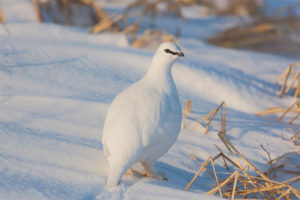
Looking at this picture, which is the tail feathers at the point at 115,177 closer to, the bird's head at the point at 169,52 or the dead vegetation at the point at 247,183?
the dead vegetation at the point at 247,183

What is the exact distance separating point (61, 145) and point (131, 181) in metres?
0.38

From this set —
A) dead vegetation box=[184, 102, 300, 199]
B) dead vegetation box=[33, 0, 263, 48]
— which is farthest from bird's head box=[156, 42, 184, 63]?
dead vegetation box=[33, 0, 263, 48]

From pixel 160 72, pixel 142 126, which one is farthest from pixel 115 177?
pixel 160 72

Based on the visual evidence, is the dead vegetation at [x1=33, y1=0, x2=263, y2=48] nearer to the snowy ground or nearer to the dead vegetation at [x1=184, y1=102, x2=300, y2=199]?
the snowy ground

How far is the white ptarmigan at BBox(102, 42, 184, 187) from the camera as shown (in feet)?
5.02

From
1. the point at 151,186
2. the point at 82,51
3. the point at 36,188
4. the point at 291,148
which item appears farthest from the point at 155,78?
the point at 82,51

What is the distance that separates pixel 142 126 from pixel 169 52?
1.42 feet

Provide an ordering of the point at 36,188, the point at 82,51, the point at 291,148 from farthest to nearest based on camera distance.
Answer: the point at 82,51 < the point at 291,148 < the point at 36,188

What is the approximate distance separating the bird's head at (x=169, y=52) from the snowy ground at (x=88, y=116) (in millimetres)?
494

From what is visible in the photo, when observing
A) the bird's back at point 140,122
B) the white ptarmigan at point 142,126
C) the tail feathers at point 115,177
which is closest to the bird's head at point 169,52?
the white ptarmigan at point 142,126

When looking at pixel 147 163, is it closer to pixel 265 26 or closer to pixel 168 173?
pixel 168 173

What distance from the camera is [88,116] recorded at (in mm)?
2143

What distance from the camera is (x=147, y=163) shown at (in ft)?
5.57

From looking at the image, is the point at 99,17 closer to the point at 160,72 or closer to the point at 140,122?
the point at 160,72
